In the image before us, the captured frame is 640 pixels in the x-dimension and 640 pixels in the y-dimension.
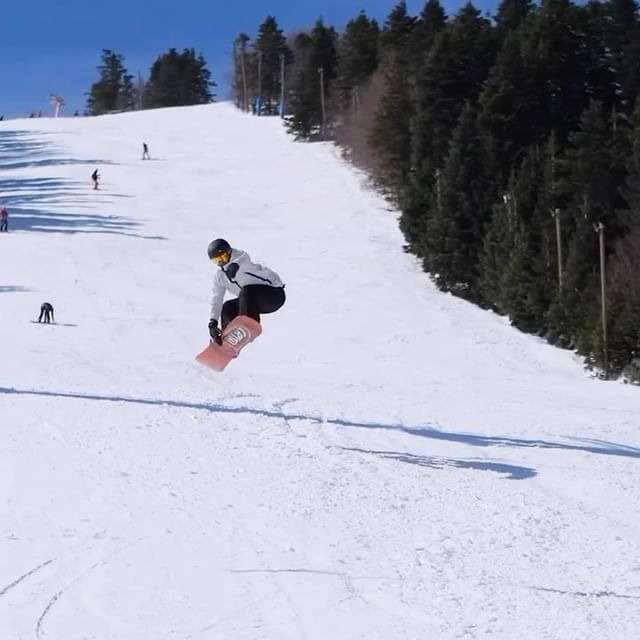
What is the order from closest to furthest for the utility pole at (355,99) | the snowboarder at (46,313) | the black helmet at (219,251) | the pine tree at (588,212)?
the black helmet at (219,251) < the snowboarder at (46,313) < the pine tree at (588,212) < the utility pole at (355,99)

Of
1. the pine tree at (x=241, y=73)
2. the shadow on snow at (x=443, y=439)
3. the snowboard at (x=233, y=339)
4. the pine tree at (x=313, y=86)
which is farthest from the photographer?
the pine tree at (x=241, y=73)

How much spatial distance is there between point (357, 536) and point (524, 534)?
126 cm

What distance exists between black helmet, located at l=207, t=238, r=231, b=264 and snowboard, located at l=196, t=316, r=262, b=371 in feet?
2.56

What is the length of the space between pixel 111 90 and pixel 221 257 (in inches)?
4679

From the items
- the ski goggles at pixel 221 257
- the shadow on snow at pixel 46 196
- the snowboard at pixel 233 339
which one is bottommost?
the shadow on snow at pixel 46 196

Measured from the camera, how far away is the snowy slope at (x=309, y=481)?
21.1ft

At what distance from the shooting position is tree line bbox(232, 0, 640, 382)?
90.8 feet

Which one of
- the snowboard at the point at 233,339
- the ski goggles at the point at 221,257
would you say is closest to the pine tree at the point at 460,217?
the snowboard at the point at 233,339

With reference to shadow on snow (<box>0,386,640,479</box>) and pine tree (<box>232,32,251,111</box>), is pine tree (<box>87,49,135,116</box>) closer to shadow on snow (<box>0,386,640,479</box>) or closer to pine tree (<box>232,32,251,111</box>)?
pine tree (<box>232,32,251,111</box>)

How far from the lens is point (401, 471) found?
33.8 ft

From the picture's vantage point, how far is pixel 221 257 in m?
11.3

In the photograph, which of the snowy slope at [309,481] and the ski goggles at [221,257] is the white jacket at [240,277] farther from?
the snowy slope at [309,481]

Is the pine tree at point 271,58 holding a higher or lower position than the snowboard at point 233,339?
higher

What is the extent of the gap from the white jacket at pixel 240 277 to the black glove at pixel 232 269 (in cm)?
A: 1
